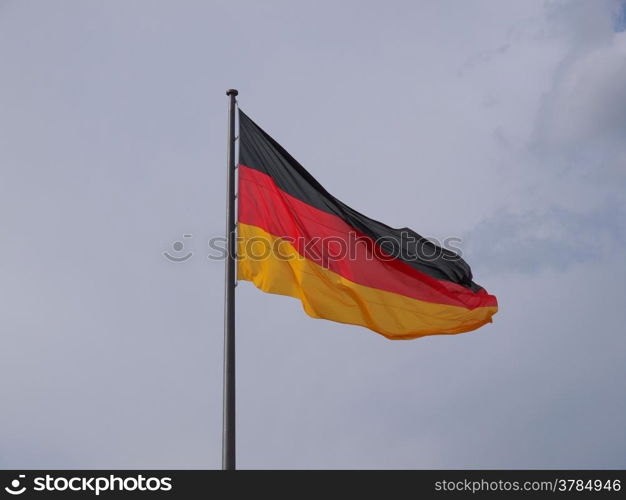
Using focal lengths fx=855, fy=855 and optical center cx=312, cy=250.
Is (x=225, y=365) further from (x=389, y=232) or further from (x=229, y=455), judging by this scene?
(x=389, y=232)

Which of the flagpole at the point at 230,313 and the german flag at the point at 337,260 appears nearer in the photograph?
the flagpole at the point at 230,313

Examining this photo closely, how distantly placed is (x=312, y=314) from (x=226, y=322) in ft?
6.84

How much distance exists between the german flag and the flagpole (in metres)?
0.19

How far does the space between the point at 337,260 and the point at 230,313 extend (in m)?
3.29

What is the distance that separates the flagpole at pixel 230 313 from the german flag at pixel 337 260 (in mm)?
189

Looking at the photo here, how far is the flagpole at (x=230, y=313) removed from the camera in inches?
515

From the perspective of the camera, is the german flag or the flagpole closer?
the flagpole

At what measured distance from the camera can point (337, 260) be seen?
54.5 ft

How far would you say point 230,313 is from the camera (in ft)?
45.9

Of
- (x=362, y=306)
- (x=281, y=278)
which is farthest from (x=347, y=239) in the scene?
(x=281, y=278)

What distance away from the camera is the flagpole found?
42.9ft

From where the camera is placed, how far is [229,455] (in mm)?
12977

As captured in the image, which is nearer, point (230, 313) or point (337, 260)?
point (230, 313)

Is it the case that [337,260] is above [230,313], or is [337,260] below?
above
